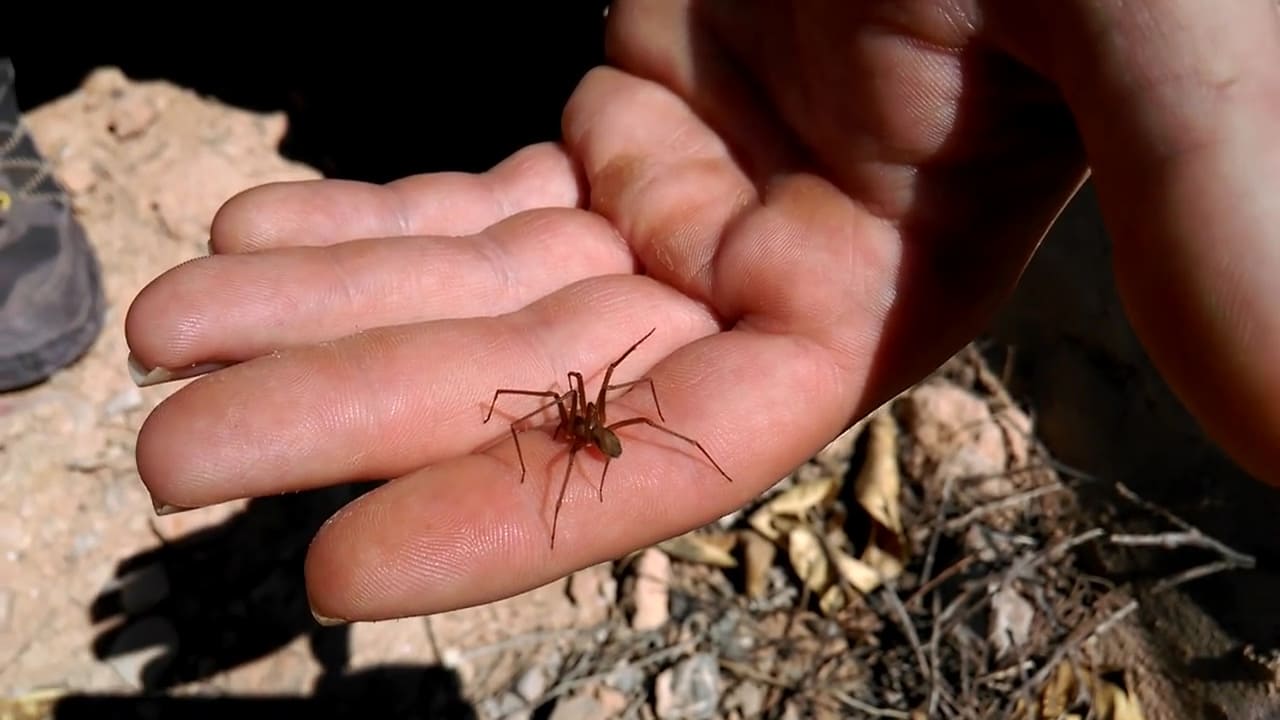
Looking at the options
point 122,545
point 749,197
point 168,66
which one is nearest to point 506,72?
point 168,66

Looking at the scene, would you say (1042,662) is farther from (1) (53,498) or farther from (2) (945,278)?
(1) (53,498)

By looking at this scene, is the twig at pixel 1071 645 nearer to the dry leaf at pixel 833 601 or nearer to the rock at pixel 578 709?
the dry leaf at pixel 833 601

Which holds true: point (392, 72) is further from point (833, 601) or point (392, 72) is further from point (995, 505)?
point (995, 505)

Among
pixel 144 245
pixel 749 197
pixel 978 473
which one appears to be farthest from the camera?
pixel 144 245

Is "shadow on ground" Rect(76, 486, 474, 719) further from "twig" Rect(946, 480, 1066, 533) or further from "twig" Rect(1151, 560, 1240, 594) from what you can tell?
"twig" Rect(1151, 560, 1240, 594)

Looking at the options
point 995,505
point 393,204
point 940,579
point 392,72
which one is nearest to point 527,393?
point 393,204

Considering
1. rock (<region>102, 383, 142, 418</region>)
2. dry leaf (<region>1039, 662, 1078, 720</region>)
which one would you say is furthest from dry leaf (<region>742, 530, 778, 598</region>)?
rock (<region>102, 383, 142, 418</region>)
